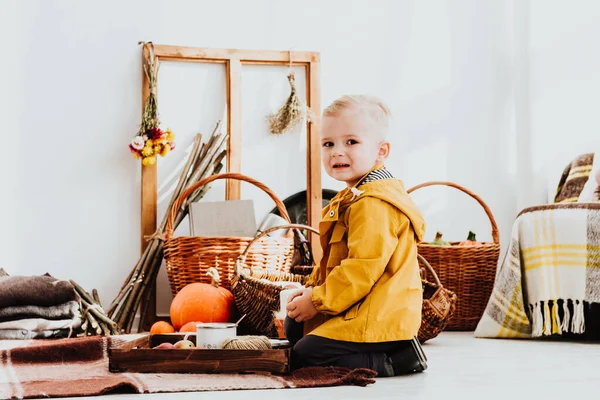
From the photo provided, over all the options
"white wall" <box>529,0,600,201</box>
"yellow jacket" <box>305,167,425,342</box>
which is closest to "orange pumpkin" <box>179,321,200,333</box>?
"yellow jacket" <box>305,167,425,342</box>

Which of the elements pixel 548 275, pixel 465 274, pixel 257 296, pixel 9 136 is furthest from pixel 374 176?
pixel 9 136

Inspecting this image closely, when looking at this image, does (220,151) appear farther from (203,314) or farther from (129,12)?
(203,314)

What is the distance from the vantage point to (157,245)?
3752mm

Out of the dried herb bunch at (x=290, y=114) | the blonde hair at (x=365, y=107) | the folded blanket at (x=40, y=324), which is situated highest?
the dried herb bunch at (x=290, y=114)

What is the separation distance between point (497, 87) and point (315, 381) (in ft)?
9.79

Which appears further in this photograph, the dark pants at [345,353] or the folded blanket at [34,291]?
the folded blanket at [34,291]

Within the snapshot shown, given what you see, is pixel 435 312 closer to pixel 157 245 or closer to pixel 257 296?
pixel 257 296

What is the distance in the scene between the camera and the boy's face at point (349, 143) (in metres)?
2.05

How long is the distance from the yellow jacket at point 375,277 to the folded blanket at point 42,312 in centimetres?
124

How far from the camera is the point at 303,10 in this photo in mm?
4223

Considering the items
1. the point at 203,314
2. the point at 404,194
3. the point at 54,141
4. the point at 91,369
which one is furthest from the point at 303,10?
the point at 91,369

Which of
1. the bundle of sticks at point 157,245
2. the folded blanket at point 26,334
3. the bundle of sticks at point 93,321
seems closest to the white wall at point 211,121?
the bundle of sticks at point 157,245

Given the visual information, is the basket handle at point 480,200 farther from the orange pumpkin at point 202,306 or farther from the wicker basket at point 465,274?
the orange pumpkin at point 202,306

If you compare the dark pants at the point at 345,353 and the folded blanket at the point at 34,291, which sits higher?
the folded blanket at the point at 34,291
